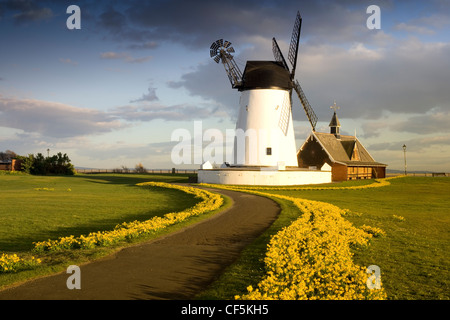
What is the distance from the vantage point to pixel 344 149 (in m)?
63.1

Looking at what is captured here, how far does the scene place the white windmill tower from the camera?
45.7 meters

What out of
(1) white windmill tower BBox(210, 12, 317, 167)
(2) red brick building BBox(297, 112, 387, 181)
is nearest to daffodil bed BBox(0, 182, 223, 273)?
(1) white windmill tower BBox(210, 12, 317, 167)

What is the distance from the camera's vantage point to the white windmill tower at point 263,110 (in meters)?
45.7

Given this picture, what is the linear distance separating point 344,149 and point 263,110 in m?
24.0

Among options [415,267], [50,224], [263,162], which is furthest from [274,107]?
[415,267]

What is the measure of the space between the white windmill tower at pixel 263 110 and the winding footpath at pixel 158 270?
30.5m

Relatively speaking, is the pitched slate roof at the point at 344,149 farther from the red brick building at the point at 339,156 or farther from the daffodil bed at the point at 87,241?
the daffodil bed at the point at 87,241

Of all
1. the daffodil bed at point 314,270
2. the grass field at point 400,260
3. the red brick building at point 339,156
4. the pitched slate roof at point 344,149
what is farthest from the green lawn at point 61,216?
the pitched slate roof at point 344,149

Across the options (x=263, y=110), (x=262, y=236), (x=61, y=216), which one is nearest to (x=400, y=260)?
(x=262, y=236)

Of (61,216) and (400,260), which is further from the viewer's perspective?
(61,216)

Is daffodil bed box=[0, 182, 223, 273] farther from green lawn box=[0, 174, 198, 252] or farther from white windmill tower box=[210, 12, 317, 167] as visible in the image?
white windmill tower box=[210, 12, 317, 167]

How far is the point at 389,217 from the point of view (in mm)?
21094

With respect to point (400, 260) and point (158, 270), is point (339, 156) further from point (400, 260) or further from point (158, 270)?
point (158, 270)
